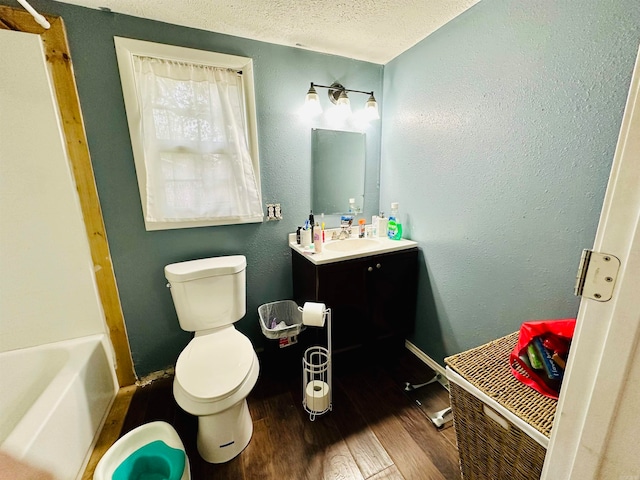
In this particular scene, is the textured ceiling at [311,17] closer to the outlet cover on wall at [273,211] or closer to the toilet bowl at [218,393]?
the outlet cover on wall at [273,211]

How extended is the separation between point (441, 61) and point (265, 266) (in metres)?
1.68

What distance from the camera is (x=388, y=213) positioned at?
210 cm

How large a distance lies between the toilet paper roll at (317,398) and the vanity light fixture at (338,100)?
5.63 ft

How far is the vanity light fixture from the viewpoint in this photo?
1.68 meters

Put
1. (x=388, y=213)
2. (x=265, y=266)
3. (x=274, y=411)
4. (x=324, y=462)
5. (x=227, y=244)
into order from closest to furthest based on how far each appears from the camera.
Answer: (x=324, y=462) → (x=274, y=411) → (x=227, y=244) → (x=265, y=266) → (x=388, y=213)

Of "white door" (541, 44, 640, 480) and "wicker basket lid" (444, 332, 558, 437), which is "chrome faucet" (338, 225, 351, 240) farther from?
"white door" (541, 44, 640, 480)

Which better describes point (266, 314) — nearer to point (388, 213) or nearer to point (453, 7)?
point (388, 213)

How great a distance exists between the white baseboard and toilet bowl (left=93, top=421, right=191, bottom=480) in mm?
1456

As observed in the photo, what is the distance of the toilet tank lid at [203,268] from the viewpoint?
1.46 meters

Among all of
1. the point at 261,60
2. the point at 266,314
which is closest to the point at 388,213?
the point at 266,314

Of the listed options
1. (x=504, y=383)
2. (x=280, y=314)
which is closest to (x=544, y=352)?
(x=504, y=383)

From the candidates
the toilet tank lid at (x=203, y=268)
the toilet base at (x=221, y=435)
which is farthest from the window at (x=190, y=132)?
the toilet base at (x=221, y=435)

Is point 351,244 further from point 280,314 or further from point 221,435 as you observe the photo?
point 221,435

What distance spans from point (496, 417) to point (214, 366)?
1167 mm
